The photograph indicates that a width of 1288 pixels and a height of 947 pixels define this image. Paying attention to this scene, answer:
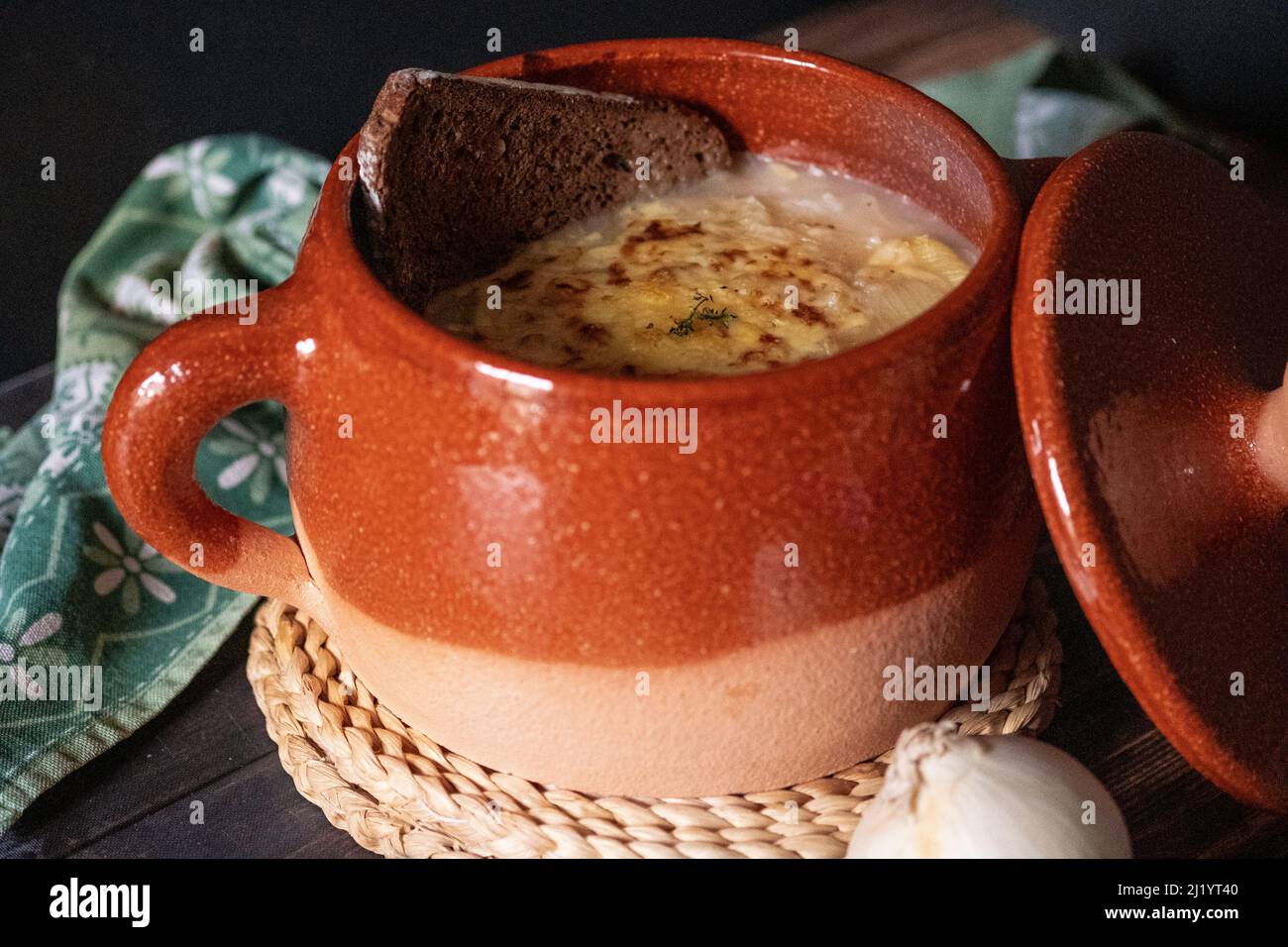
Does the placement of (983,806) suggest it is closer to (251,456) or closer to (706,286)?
(706,286)

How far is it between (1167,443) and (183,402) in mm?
750

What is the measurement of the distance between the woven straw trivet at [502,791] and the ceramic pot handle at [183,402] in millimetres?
178

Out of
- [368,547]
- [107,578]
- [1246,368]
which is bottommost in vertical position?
[107,578]

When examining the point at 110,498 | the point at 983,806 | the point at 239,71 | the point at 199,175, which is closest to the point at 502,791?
the point at 983,806

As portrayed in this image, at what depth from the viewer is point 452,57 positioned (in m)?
2.35

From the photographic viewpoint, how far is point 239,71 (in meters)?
2.17

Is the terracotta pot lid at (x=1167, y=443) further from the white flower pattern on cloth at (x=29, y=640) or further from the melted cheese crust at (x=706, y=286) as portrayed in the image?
the white flower pattern on cloth at (x=29, y=640)

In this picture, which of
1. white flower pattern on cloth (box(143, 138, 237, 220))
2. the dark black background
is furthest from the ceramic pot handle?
the dark black background

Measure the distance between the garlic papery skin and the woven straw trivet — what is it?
0.30 feet

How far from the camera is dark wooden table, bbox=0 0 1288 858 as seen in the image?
119 cm

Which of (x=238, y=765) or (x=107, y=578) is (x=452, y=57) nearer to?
(x=107, y=578)

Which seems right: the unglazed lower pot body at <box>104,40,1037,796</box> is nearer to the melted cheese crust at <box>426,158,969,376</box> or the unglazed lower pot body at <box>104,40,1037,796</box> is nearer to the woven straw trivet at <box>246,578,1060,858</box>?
the woven straw trivet at <box>246,578,1060,858</box>

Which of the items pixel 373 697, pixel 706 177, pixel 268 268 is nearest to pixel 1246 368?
pixel 706 177
